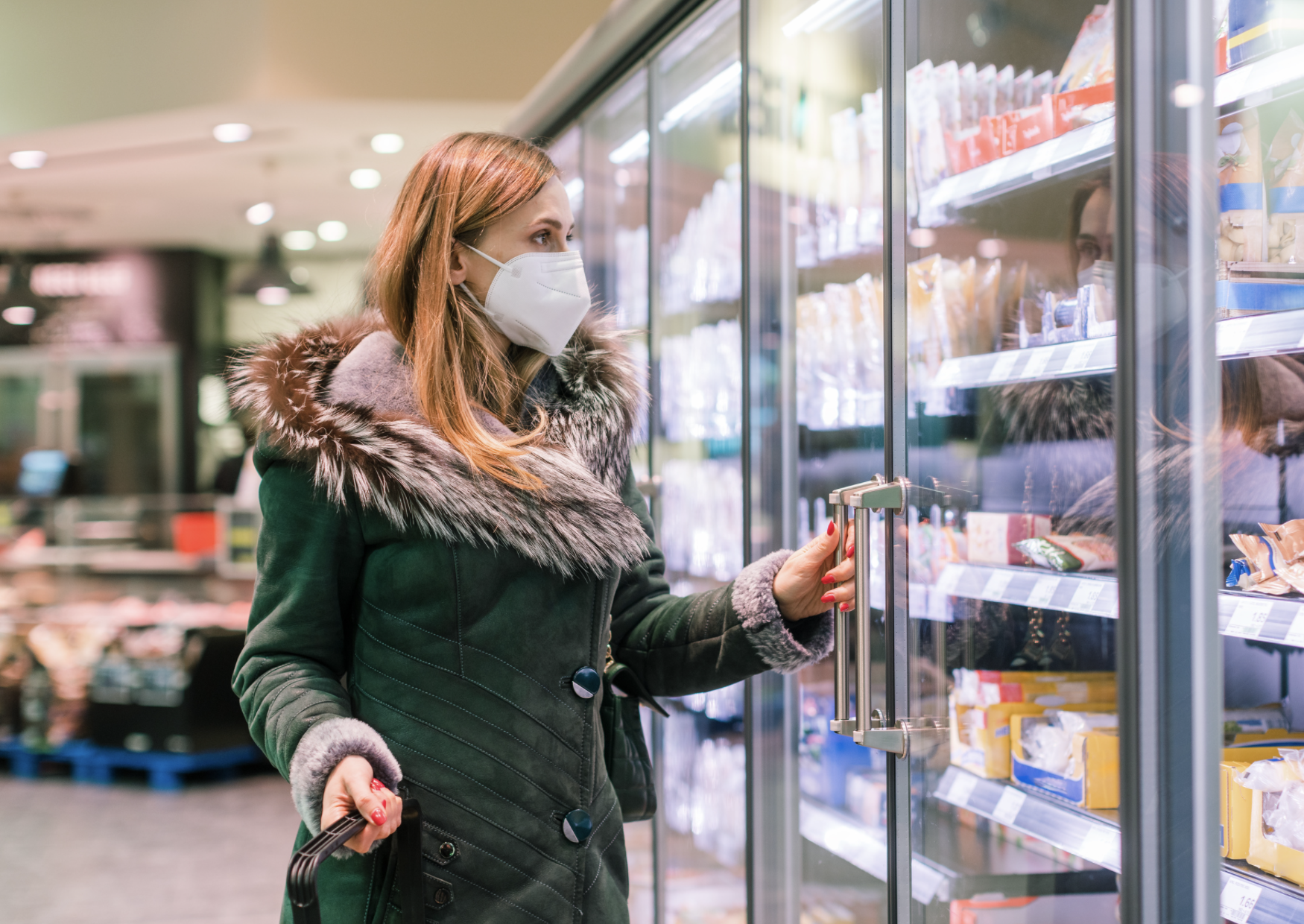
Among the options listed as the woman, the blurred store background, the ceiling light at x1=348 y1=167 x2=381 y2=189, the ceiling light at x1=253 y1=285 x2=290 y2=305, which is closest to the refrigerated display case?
the woman

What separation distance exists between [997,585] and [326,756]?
919 mm

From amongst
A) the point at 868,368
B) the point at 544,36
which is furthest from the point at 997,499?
the point at 544,36

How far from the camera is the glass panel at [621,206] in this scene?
2.97 meters

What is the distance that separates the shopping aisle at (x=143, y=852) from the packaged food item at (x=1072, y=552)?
3.06 meters

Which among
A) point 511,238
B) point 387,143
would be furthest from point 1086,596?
point 387,143

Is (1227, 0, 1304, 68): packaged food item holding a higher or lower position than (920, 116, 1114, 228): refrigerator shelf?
higher

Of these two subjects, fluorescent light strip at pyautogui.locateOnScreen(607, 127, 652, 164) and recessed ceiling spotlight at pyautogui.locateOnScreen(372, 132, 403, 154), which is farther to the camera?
recessed ceiling spotlight at pyautogui.locateOnScreen(372, 132, 403, 154)

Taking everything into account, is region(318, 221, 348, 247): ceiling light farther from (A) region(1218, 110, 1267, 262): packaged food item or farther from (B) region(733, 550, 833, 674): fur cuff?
(A) region(1218, 110, 1267, 262): packaged food item

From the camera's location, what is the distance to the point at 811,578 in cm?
141

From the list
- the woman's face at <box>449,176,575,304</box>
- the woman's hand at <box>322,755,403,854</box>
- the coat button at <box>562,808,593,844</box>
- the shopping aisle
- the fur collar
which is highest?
the woman's face at <box>449,176,575,304</box>

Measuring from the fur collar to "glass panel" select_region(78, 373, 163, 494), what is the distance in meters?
7.19

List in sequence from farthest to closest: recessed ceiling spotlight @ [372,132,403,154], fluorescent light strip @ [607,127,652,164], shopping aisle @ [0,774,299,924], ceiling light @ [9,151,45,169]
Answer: ceiling light @ [9,151,45,169] → recessed ceiling spotlight @ [372,132,403,154] → shopping aisle @ [0,774,299,924] → fluorescent light strip @ [607,127,652,164]

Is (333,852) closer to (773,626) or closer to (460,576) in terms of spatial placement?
(460,576)

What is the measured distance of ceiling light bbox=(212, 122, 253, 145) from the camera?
189 inches
